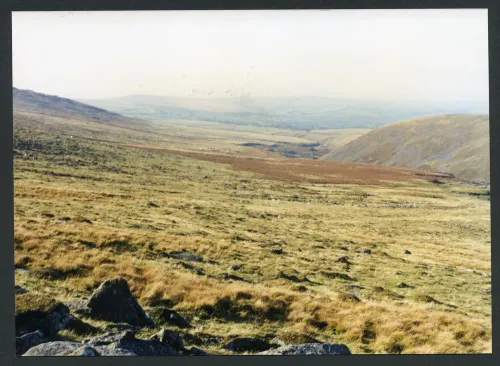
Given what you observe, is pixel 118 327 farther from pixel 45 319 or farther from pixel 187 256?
pixel 187 256

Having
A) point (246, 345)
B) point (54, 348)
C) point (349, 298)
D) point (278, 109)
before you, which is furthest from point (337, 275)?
point (54, 348)

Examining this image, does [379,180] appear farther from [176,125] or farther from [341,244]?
[176,125]

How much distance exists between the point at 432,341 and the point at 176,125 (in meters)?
11.8

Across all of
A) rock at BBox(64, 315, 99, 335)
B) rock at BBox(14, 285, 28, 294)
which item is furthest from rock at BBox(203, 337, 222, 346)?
rock at BBox(14, 285, 28, 294)

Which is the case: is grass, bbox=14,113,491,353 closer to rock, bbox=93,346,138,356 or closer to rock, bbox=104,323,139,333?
rock, bbox=104,323,139,333

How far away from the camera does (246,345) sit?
1177cm

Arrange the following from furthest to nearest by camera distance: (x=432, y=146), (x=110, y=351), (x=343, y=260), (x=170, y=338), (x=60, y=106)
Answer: (x=60, y=106) → (x=432, y=146) → (x=343, y=260) → (x=170, y=338) → (x=110, y=351)

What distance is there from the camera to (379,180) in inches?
738

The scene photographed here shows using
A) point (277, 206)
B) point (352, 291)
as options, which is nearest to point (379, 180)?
point (277, 206)

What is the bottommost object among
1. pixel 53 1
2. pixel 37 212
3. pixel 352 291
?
pixel 352 291

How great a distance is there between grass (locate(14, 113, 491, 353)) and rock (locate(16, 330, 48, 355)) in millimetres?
1039

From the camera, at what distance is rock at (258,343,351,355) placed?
38.1 ft

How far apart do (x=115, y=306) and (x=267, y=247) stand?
631 cm

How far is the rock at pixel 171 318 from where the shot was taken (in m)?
12.1
